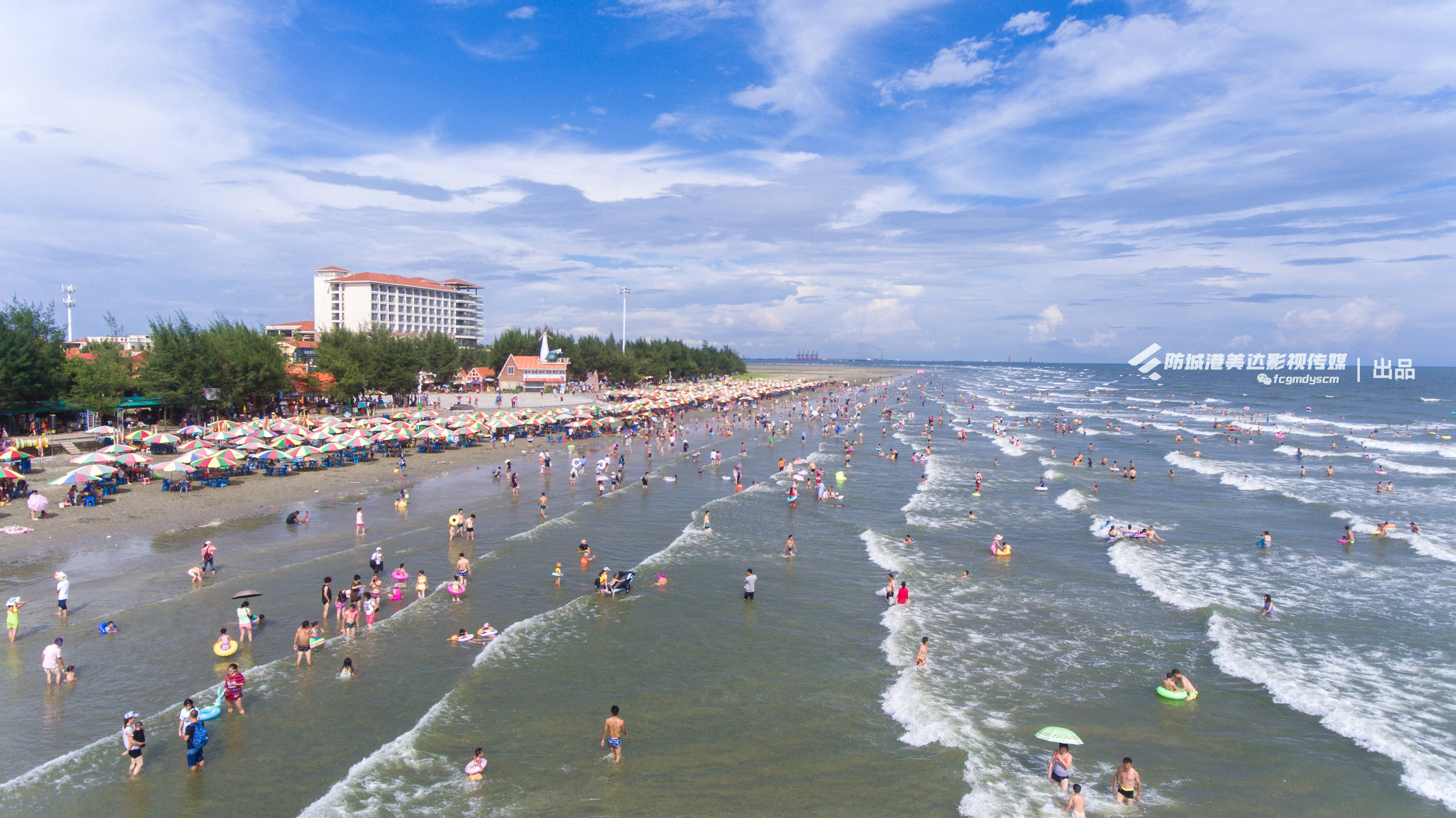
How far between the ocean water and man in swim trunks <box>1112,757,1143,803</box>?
0.33 meters

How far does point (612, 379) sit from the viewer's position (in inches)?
4259

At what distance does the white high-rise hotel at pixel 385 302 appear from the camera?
12975 centimetres

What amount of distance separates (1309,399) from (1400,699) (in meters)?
128

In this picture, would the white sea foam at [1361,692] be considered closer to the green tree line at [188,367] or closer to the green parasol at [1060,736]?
the green parasol at [1060,736]

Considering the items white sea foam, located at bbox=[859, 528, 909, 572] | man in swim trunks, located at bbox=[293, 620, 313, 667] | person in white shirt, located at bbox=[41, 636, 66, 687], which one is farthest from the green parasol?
person in white shirt, located at bbox=[41, 636, 66, 687]

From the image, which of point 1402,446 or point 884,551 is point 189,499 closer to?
point 884,551

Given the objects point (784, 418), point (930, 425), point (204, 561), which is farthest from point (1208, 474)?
point (204, 561)

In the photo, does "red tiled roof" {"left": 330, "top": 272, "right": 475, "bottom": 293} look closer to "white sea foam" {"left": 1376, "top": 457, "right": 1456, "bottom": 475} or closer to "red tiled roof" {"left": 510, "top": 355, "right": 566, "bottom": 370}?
"red tiled roof" {"left": 510, "top": 355, "right": 566, "bottom": 370}

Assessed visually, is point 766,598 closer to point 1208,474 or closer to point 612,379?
point 1208,474

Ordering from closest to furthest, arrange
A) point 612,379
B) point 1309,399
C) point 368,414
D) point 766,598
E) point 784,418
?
1. point 766,598
2. point 368,414
3. point 784,418
4. point 612,379
5. point 1309,399

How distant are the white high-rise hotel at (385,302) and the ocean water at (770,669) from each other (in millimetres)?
110410

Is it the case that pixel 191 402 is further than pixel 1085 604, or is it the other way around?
pixel 191 402

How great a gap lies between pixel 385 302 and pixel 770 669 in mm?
136092

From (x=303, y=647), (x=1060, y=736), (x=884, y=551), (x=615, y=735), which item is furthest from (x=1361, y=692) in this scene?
(x=303, y=647)
